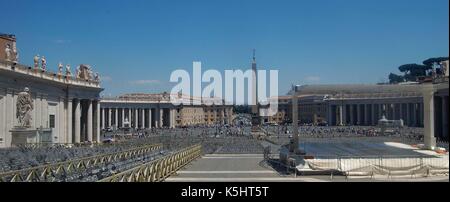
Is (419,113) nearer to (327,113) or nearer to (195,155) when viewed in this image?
(327,113)

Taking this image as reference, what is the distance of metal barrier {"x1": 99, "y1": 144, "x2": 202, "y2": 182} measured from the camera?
35.7 ft

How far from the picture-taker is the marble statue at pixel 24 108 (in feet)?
119

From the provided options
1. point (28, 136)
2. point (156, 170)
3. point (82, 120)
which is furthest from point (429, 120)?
point (82, 120)

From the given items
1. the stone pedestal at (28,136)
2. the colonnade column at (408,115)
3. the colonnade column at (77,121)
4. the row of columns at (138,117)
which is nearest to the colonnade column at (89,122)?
the colonnade column at (77,121)

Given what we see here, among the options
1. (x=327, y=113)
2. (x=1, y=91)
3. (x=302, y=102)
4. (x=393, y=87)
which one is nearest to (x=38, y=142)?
(x=1, y=91)

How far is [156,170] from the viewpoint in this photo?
15.7m

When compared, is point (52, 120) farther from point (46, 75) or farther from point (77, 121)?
point (77, 121)

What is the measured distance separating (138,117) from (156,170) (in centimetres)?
11017

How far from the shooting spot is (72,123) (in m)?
Result: 51.6

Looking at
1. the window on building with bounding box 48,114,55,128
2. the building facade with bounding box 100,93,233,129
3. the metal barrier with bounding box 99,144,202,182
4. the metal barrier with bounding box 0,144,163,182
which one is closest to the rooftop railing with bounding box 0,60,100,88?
the window on building with bounding box 48,114,55,128

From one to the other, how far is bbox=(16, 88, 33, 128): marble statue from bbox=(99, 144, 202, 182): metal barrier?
1623cm

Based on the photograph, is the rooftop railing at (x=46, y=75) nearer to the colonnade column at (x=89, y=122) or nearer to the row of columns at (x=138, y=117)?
the colonnade column at (x=89, y=122)

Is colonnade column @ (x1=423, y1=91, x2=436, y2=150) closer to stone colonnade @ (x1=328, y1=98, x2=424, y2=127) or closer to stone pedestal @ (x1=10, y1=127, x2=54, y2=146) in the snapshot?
stone pedestal @ (x1=10, y1=127, x2=54, y2=146)

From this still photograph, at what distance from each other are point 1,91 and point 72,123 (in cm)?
1761
